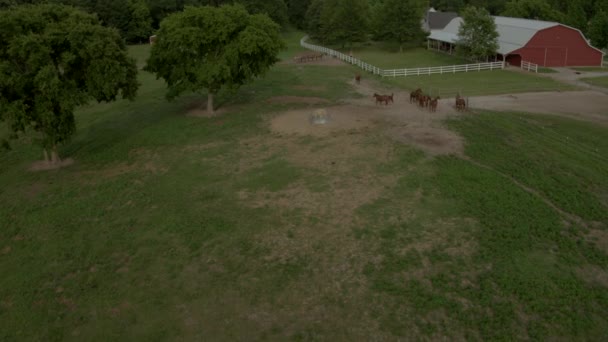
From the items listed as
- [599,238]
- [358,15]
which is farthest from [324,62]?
[599,238]

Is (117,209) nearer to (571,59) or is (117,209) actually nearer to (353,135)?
(353,135)

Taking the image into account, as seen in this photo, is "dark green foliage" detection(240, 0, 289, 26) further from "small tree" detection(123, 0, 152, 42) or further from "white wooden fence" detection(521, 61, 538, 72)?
"white wooden fence" detection(521, 61, 538, 72)

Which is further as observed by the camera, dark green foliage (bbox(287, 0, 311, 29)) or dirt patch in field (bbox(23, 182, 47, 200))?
dark green foliage (bbox(287, 0, 311, 29))

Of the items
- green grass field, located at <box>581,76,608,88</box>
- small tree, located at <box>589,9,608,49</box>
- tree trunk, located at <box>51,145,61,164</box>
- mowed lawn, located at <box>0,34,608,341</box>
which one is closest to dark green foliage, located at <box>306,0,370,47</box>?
small tree, located at <box>589,9,608,49</box>

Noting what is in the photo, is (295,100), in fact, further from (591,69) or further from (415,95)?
(591,69)

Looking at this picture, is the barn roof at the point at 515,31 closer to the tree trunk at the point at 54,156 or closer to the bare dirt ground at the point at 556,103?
the bare dirt ground at the point at 556,103

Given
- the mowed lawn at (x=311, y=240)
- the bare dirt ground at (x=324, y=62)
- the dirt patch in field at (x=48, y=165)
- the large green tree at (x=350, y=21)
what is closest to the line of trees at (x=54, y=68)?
the dirt patch in field at (x=48, y=165)
